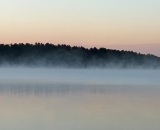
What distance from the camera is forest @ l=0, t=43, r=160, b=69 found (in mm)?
68875

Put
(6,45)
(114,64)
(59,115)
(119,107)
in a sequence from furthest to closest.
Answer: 1. (114,64)
2. (6,45)
3. (119,107)
4. (59,115)

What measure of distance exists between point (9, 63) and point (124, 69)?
985 inches

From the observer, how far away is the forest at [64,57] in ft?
226

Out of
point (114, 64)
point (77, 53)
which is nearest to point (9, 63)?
point (77, 53)

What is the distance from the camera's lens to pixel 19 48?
68438 millimetres

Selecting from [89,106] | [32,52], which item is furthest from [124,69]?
[89,106]

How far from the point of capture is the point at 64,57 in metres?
71.2

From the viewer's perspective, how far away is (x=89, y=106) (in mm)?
11523

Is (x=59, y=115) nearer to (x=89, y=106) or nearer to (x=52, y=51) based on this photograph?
(x=89, y=106)

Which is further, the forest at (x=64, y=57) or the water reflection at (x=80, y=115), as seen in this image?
the forest at (x=64, y=57)

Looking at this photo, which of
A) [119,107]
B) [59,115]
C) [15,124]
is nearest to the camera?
[15,124]

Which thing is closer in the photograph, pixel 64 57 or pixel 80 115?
pixel 80 115

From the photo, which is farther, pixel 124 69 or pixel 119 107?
pixel 124 69

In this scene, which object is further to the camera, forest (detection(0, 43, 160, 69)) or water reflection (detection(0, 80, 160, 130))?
forest (detection(0, 43, 160, 69))
